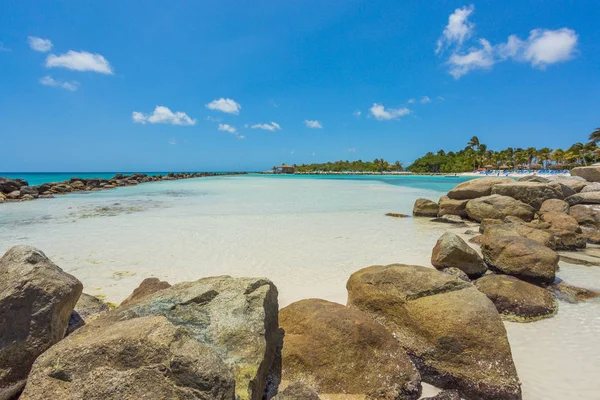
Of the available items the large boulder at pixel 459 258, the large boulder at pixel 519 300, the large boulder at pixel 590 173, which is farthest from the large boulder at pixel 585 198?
the large boulder at pixel 519 300

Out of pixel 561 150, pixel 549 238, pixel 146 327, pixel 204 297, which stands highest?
pixel 561 150

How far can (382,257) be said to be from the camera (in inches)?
296

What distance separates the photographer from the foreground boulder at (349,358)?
2.81 metres

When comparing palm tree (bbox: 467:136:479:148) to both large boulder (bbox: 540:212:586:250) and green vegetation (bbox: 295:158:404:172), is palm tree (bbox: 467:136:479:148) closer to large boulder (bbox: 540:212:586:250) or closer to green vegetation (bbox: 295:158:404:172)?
green vegetation (bbox: 295:158:404:172)

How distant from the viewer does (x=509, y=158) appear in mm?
81938

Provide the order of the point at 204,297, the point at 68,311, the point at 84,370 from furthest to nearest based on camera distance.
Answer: the point at 68,311
the point at 204,297
the point at 84,370

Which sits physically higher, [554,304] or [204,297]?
[204,297]

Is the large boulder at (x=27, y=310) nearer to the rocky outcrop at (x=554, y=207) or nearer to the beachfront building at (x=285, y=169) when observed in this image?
the rocky outcrop at (x=554, y=207)

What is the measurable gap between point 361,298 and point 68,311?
10.5 ft

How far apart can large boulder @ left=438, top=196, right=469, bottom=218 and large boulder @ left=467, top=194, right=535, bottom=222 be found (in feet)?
2.12

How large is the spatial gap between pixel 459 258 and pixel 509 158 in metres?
93.3

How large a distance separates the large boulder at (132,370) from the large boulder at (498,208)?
11.9 meters

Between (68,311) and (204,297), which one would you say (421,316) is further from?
(68,311)

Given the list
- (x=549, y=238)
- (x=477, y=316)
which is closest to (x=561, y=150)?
(x=549, y=238)
